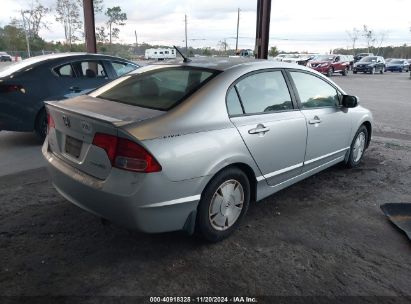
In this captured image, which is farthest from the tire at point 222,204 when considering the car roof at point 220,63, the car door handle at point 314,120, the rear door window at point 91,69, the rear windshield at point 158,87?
the rear door window at point 91,69

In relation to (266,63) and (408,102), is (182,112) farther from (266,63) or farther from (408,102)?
(408,102)

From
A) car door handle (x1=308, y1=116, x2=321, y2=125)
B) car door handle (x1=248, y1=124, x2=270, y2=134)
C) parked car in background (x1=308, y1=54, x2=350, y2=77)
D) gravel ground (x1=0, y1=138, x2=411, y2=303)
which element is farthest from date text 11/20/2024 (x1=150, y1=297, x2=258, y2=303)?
parked car in background (x1=308, y1=54, x2=350, y2=77)

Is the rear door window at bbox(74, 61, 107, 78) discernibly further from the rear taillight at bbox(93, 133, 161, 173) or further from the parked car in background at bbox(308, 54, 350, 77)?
the parked car in background at bbox(308, 54, 350, 77)

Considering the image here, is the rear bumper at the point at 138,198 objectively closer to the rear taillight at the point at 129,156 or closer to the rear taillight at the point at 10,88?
the rear taillight at the point at 129,156

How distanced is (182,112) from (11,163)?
3.75 m

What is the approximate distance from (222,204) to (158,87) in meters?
1.22

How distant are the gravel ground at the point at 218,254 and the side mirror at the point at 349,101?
1.18m

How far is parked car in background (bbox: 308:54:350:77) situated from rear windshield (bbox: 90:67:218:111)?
94.7ft

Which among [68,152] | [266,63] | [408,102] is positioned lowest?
[408,102]

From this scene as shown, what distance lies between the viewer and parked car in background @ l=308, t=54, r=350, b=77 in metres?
30.7

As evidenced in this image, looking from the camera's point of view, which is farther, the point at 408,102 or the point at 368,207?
the point at 408,102

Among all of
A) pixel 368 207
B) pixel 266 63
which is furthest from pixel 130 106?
pixel 368 207

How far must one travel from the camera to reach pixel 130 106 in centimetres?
317

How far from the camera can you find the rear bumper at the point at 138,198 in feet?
8.71
